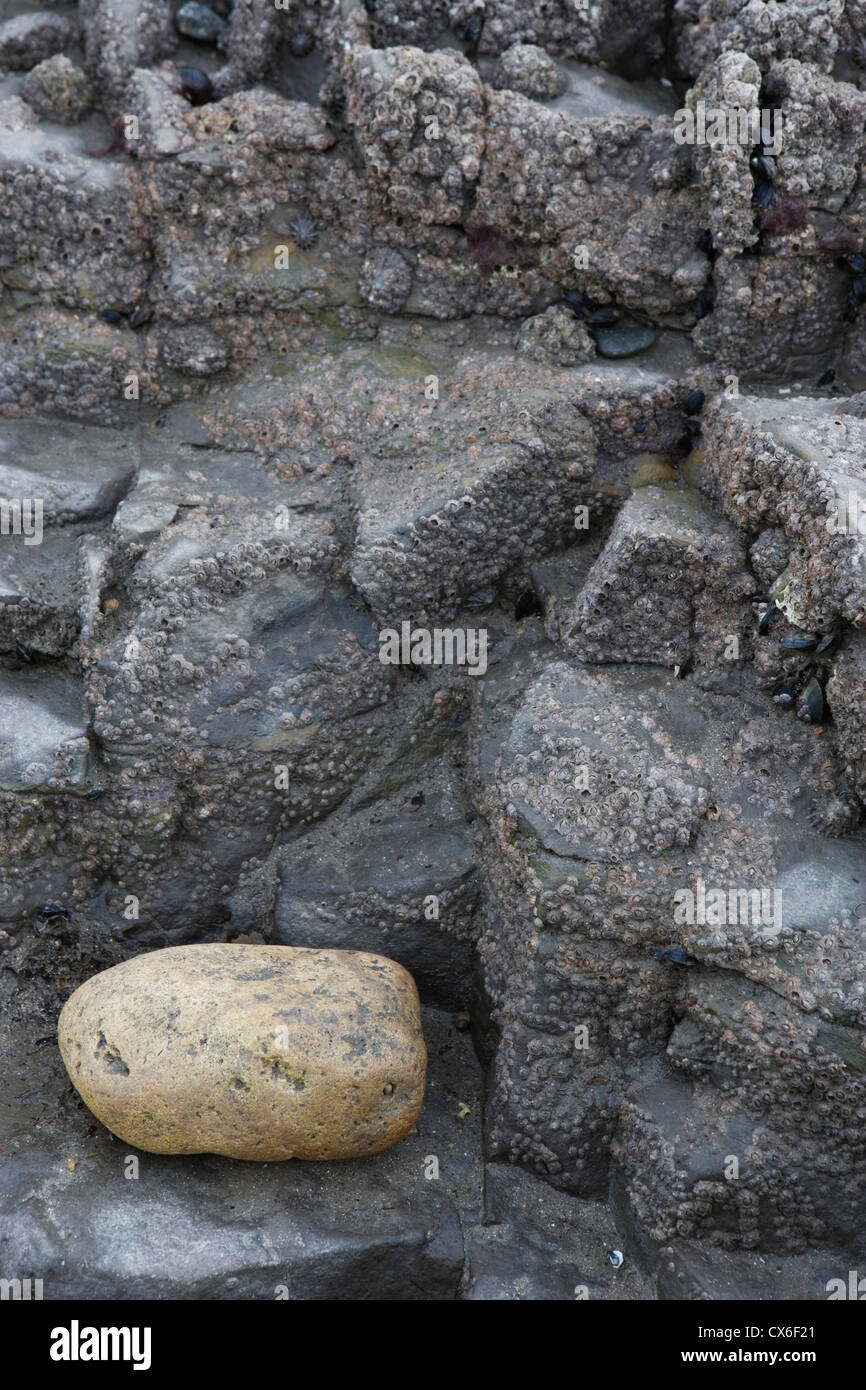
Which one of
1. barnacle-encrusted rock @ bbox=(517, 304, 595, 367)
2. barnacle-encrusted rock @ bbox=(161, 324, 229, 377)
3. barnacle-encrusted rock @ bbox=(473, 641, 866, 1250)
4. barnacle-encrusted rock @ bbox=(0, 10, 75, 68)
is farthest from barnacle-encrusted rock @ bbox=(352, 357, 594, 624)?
barnacle-encrusted rock @ bbox=(0, 10, 75, 68)

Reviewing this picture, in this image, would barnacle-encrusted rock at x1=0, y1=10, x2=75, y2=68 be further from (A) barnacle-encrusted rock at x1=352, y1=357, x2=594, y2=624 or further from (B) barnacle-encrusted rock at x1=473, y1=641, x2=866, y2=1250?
(B) barnacle-encrusted rock at x1=473, y1=641, x2=866, y2=1250

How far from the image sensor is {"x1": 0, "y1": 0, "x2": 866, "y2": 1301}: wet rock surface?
18.9 feet

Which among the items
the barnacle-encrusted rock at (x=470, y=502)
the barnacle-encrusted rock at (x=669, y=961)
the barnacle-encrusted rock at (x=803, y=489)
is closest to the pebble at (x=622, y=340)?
the barnacle-encrusted rock at (x=470, y=502)

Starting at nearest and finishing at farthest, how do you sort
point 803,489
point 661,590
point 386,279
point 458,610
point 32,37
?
point 803,489, point 661,590, point 458,610, point 386,279, point 32,37

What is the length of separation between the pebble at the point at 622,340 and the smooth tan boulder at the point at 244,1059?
12.7 feet

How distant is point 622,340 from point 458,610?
1881 millimetres

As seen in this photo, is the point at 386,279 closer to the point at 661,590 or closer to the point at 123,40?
the point at 123,40

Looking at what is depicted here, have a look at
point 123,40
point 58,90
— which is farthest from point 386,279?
point 58,90

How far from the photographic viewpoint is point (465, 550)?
6641 millimetres

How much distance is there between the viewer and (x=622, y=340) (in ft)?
23.0

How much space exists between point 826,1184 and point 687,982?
3.64ft

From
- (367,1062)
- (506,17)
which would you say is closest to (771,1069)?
(367,1062)

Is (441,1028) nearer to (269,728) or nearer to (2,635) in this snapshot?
(269,728)

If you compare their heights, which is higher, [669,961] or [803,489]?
[803,489]
